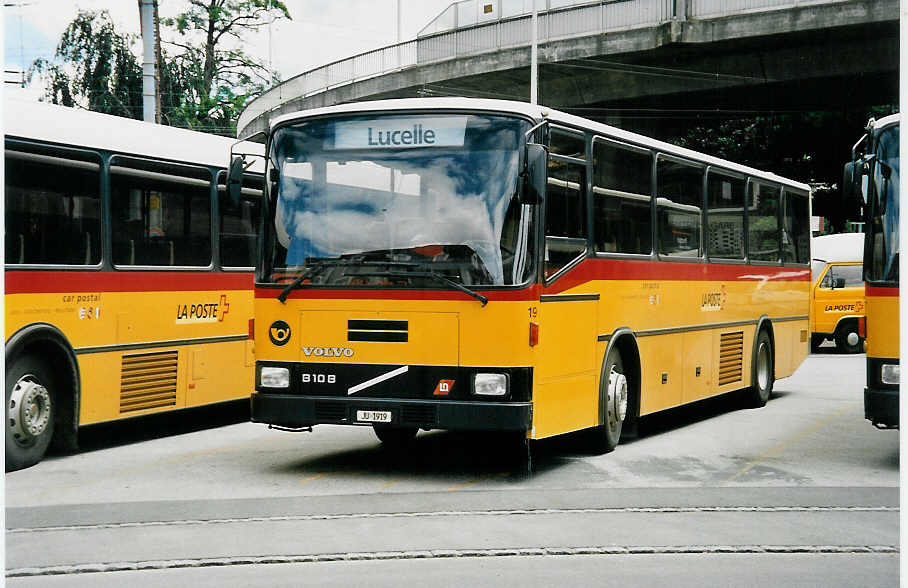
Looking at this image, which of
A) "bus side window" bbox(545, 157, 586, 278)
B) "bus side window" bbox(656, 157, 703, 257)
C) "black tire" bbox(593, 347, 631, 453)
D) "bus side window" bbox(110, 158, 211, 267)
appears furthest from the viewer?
"bus side window" bbox(656, 157, 703, 257)

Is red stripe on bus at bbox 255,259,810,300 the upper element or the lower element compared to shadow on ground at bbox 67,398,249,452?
upper

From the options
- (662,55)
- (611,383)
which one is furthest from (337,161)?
(662,55)

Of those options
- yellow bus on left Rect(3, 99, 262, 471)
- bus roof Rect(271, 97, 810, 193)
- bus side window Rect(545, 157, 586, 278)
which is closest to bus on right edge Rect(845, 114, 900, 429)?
bus side window Rect(545, 157, 586, 278)

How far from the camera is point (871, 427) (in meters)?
14.9

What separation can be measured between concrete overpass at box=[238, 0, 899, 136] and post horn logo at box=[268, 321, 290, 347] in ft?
63.4

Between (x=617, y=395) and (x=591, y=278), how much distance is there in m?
1.28

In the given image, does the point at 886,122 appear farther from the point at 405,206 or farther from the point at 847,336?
the point at 847,336

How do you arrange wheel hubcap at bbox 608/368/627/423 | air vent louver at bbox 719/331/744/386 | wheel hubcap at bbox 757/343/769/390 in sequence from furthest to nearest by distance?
wheel hubcap at bbox 757/343/769/390 → air vent louver at bbox 719/331/744/386 → wheel hubcap at bbox 608/368/627/423

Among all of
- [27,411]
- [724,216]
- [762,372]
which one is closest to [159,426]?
[27,411]

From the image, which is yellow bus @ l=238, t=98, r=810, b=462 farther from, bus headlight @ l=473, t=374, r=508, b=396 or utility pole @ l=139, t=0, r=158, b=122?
utility pole @ l=139, t=0, r=158, b=122

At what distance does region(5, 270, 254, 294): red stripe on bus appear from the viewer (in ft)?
36.7

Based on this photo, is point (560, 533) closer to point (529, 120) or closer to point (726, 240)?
point (529, 120)

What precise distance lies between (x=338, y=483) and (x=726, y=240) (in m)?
6.96

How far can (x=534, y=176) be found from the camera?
33.7 ft
